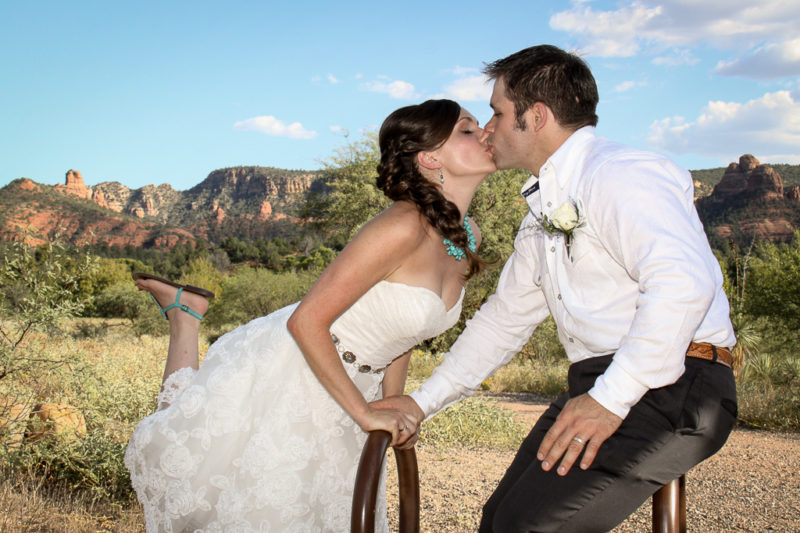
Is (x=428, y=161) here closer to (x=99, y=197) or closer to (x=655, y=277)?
(x=655, y=277)

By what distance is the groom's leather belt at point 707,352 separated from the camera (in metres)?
2.16

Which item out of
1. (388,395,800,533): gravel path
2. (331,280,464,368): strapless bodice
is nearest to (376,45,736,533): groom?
(331,280,464,368): strapless bodice

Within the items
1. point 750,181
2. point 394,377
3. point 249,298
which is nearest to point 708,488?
point 394,377

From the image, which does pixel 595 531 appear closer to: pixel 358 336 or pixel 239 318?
pixel 358 336

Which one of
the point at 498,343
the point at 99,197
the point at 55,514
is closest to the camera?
the point at 498,343

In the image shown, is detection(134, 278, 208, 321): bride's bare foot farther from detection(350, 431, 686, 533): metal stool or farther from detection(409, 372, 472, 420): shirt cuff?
detection(350, 431, 686, 533): metal stool

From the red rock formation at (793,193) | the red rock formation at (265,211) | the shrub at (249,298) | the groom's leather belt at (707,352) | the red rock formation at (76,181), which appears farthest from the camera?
the red rock formation at (76,181)

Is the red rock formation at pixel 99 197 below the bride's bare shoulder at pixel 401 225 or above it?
above

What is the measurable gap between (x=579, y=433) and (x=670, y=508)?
0.36 meters

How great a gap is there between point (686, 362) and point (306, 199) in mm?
29257

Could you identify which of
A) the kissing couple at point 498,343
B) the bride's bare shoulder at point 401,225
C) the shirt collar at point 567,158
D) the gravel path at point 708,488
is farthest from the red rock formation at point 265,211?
the shirt collar at point 567,158

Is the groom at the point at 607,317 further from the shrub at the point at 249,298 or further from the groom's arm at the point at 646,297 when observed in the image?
the shrub at the point at 249,298

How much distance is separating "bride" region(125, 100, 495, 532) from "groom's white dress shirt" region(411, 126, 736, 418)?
0.29 meters

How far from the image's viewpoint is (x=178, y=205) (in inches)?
4857
